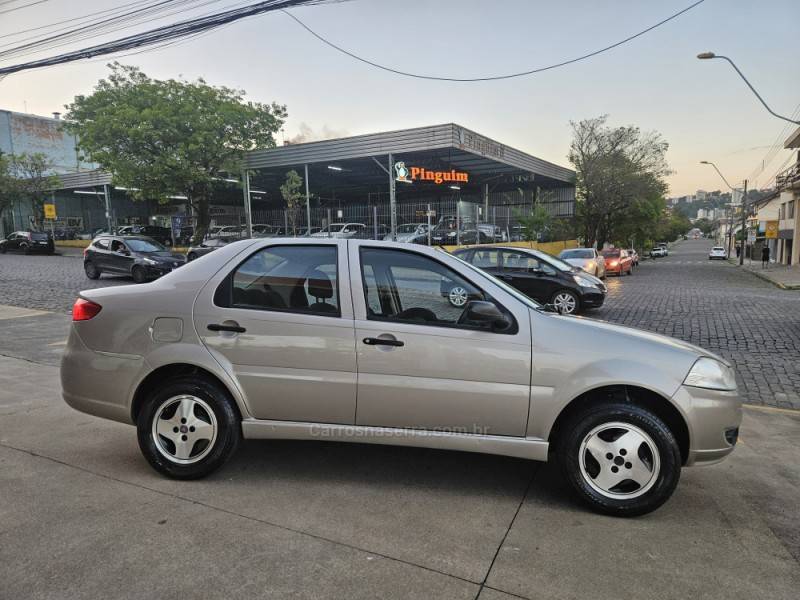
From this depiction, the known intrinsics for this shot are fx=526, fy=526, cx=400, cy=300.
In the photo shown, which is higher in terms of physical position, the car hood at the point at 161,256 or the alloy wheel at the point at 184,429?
the car hood at the point at 161,256

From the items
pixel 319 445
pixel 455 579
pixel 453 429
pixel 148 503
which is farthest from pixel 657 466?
pixel 148 503

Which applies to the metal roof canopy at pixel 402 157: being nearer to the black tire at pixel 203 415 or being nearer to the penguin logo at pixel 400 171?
the penguin logo at pixel 400 171

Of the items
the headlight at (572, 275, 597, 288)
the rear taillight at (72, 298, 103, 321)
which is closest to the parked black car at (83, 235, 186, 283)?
the headlight at (572, 275, 597, 288)

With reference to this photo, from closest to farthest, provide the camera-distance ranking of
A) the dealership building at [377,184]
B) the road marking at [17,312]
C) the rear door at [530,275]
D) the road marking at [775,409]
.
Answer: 1. the road marking at [775,409]
2. the road marking at [17,312]
3. the rear door at [530,275]
4. the dealership building at [377,184]

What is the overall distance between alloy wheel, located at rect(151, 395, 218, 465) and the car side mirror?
185cm

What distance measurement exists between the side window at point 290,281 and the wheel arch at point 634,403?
159 centimetres

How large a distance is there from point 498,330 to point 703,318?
965 cm

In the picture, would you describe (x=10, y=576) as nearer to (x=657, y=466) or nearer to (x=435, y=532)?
(x=435, y=532)

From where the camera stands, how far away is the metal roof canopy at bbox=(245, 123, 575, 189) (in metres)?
24.0

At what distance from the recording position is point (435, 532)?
2986 mm

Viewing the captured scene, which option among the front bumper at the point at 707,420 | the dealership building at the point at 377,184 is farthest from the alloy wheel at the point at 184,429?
the dealership building at the point at 377,184

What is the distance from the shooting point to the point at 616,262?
1053 inches

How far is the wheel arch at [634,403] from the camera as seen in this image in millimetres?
3215

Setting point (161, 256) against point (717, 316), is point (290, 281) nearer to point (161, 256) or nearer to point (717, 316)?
point (717, 316)
